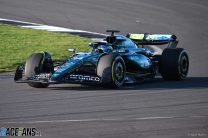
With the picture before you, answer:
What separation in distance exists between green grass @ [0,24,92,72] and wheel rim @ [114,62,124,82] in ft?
13.7

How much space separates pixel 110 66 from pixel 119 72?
495 millimetres

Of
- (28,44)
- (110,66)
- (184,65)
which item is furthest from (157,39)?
(28,44)

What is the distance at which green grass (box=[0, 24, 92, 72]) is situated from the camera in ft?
61.7

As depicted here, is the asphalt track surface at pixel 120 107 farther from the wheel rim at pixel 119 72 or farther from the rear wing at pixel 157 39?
A: the rear wing at pixel 157 39

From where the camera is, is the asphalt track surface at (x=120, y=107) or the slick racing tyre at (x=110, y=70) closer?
the asphalt track surface at (x=120, y=107)

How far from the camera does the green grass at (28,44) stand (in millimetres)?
18812

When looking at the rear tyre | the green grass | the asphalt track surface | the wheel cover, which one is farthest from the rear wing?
the rear tyre

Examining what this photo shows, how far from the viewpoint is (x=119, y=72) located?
14281 mm

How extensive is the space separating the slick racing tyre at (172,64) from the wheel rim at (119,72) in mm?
1670

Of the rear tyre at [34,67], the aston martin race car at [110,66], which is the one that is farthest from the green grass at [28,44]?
the aston martin race car at [110,66]

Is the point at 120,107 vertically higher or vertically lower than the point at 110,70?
lower

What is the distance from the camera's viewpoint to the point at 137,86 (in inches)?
578

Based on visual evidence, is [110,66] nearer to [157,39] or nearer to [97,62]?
[97,62]

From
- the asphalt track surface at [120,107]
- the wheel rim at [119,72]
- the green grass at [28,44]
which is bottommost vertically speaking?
the asphalt track surface at [120,107]
